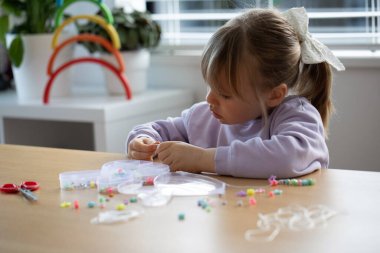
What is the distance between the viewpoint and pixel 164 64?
8.16ft

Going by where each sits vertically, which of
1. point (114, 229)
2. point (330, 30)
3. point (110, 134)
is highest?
point (330, 30)

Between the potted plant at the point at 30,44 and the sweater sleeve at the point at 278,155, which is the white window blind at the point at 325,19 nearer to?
the potted plant at the point at 30,44

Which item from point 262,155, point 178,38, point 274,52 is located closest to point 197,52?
point 178,38

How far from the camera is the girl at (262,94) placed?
3.57 feet

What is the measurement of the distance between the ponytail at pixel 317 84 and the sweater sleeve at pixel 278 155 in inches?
6.3

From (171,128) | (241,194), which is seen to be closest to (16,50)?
(171,128)

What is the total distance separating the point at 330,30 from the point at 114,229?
1624 mm

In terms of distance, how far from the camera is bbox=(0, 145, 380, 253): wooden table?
74 cm

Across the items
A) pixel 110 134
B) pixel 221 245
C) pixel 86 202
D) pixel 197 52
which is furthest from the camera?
pixel 197 52

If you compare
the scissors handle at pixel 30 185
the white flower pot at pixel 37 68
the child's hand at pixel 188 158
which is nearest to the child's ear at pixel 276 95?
the child's hand at pixel 188 158

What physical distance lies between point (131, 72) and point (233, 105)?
1.15m

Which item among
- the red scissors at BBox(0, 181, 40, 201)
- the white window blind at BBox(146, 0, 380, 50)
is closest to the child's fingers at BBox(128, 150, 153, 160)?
the red scissors at BBox(0, 181, 40, 201)

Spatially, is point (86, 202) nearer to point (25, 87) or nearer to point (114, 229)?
point (114, 229)

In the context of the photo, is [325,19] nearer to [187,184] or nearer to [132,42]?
[132,42]
